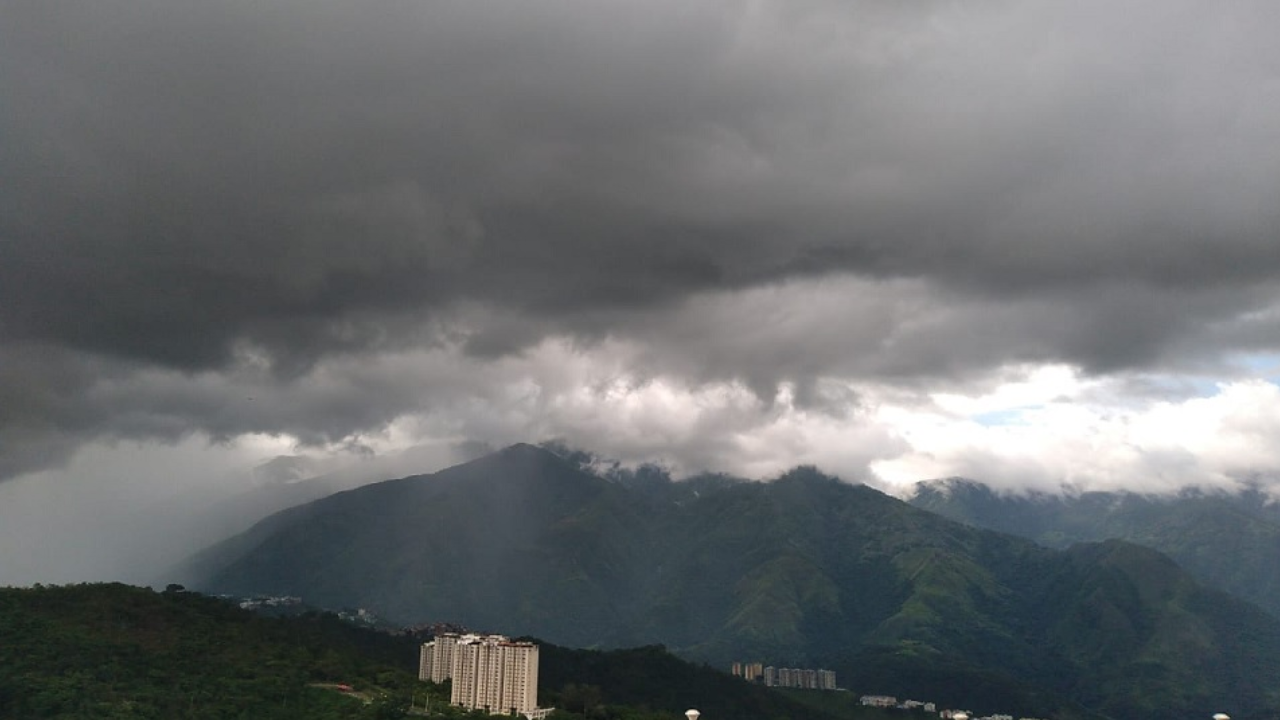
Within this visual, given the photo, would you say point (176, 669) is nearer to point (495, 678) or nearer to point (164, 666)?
point (164, 666)

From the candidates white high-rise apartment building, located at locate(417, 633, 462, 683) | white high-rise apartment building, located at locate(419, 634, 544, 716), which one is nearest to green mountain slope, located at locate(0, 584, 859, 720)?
white high-rise apartment building, located at locate(419, 634, 544, 716)

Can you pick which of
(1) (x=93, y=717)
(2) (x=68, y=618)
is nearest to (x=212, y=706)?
(1) (x=93, y=717)

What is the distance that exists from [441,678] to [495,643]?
56.4 ft

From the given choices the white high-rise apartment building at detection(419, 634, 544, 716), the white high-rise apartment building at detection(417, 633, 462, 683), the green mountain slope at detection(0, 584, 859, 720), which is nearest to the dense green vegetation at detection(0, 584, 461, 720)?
the green mountain slope at detection(0, 584, 859, 720)

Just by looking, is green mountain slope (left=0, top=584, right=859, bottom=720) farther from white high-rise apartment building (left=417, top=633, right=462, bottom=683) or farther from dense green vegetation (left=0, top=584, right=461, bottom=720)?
white high-rise apartment building (left=417, top=633, right=462, bottom=683)

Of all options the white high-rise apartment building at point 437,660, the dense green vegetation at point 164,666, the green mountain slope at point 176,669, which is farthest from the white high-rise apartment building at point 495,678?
the white high-rise apartment building at point 437,660

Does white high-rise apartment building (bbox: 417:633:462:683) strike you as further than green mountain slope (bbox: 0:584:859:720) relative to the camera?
Yes

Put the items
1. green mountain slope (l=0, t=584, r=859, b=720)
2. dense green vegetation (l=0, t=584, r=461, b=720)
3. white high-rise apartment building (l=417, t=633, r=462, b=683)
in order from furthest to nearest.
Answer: white high-rise apartment building (l=417, t=633, r=462, b=683) < green mountain slope (l=0, t=584, r=859, b=720) < dense green vegetation (l=0, t=584, r=461, b=720)

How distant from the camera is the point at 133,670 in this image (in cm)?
12488

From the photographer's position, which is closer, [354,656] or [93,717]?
[93,717]

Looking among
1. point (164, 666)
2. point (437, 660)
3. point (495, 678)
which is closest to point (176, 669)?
point (164, 666)

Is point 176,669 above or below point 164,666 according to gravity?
below

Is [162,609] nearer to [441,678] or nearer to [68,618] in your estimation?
[68,618]

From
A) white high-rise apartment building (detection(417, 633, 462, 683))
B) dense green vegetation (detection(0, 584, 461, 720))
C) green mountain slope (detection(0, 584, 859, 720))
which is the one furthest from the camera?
white high-rise apartment building (detection(417, 633, 462, 683))
